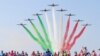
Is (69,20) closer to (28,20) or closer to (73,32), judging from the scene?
(73,32)

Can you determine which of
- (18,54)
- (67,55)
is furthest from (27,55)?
(67,55)

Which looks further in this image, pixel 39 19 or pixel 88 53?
pixel 39 19

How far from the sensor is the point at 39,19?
77750 mm

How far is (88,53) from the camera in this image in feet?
170

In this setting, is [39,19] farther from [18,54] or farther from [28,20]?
[18,54]

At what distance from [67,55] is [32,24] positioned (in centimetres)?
2655

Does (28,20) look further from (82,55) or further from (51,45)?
(82,55)

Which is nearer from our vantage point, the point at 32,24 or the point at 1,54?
the point at 1,54

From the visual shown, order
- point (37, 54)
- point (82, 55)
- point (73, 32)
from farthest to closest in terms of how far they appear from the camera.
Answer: point (73, 32), point (37, 54), point (82, 55)

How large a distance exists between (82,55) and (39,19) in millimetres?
27430

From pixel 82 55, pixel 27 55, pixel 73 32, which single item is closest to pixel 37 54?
pixel 27 55

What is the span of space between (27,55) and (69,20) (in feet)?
69.3

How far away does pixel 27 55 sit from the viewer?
56.1 m

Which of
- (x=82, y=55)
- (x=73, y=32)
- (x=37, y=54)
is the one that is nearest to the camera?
(x=82, y=55)
